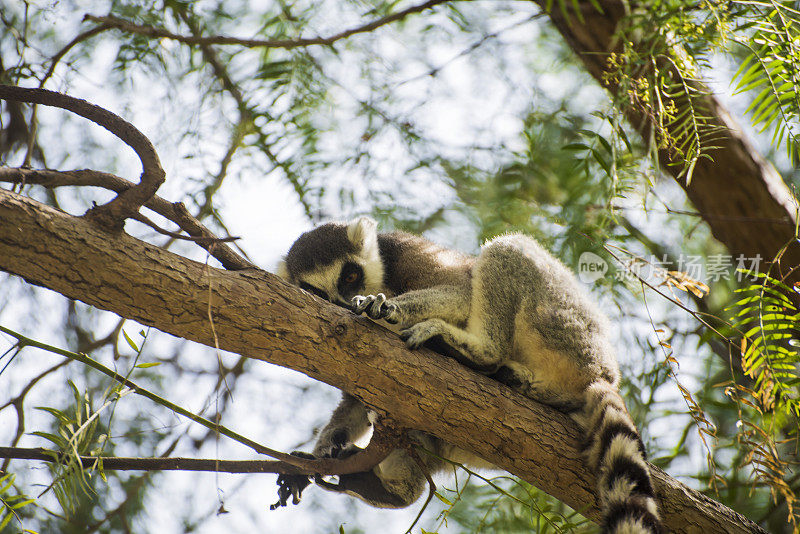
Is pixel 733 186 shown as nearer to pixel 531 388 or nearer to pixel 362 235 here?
pixel 531 388

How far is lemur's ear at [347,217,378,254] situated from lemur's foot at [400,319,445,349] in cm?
126

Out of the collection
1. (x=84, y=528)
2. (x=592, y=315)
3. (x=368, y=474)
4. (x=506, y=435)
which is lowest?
(x=84, y=528)

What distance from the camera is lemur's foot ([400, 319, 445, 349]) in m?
3.56

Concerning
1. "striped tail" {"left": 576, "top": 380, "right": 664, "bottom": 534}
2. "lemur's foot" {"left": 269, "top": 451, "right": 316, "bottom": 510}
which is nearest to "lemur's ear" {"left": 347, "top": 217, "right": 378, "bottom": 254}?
"lemur's foot" {"left": 269, "top": 451, "right": 316, "bottom": 510}

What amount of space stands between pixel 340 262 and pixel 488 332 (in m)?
1.39

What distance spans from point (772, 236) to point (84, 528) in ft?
20.0

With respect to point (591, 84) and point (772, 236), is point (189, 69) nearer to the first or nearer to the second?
point (591, 84)

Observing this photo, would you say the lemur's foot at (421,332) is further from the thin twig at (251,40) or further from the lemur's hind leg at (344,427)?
the thin twig at (251,40)

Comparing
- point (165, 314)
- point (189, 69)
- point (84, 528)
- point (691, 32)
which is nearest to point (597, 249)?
point (691, 32)

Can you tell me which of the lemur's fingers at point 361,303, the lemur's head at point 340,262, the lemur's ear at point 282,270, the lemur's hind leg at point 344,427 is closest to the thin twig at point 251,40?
the lemur's head at point 340,262

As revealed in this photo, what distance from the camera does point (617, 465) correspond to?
3.20 m

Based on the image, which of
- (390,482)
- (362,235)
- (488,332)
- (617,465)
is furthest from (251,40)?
(617,465)

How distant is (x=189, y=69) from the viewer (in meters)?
5.45

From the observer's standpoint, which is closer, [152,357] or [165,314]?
[165,314]
